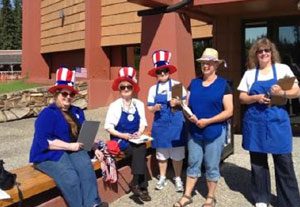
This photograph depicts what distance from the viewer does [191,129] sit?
205 inches

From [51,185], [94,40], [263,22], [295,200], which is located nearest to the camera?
[51,185]

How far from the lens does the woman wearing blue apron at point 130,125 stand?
5617 millimetres

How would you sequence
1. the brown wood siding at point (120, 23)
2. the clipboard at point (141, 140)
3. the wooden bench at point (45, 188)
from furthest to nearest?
the brown wood siding at point (120, 23) → the clipboard at point (141, 140) → the wooden bench at point (45, 188)

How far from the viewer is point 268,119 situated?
4910mm

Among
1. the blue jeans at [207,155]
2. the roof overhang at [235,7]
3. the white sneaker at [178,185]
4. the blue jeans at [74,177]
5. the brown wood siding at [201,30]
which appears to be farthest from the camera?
the brown wood siding at [201,30]

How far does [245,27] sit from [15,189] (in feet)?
23.9

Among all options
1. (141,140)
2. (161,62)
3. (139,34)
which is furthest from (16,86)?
(141,140)

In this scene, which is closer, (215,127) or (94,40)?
(215,127)

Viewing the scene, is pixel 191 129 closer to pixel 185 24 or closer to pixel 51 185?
pixel 51 185

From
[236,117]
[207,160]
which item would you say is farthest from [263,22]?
[207,160]

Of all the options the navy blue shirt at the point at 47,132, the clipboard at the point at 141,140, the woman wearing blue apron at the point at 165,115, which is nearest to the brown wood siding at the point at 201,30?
the woman wearing blue apron at the point at 165,115

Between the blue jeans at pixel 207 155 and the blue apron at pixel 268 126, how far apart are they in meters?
0.36

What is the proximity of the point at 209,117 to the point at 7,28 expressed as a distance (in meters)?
73.2

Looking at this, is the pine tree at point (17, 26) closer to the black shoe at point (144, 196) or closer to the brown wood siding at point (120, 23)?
the brown wood siding at point (120, 23)
